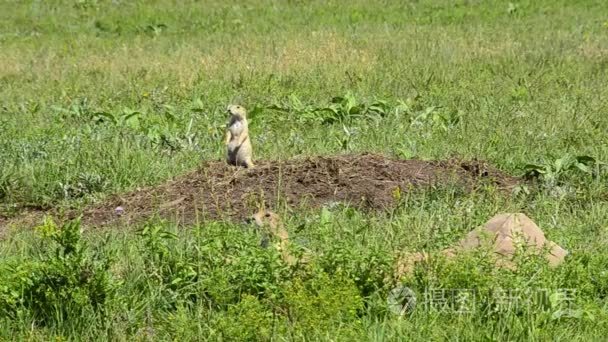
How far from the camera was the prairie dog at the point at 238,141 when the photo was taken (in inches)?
316

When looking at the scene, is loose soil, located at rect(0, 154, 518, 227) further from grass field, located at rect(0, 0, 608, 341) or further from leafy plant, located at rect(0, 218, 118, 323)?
leafy plant, located at rect(0, 218, 118, 323)

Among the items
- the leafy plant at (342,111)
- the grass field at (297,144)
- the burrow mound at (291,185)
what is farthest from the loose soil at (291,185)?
the leafy plant at (342,111)

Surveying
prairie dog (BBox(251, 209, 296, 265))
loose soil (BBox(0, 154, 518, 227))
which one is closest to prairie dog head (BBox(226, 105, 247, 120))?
loose soil (BBox(0, 154, 518, 227))

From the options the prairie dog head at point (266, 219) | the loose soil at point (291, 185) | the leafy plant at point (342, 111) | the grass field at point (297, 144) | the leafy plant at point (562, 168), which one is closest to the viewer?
the grass field at point (297, 144)

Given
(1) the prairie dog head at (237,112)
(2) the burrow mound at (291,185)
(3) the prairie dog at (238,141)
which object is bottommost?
(2) the burrow mound at (291,185)

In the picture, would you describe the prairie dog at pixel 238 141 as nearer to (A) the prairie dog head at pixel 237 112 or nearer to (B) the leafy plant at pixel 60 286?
(A) the prairie dog head at pixel 237 112

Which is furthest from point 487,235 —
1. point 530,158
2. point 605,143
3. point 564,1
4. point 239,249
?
point 564,1

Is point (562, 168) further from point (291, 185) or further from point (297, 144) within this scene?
point (297, 144)

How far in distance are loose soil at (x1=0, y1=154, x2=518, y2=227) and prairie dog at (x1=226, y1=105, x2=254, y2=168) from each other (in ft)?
0.30

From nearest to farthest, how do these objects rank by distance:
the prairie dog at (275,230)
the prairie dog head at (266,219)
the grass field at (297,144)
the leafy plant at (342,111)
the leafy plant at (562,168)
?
the grass field at (297,144)
the prairie dog at (275,230)
the prairie dog head at (266,219)
the leafy plant at (562,168)
the leafy plant at (342,111)

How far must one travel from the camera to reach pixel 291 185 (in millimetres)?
7762

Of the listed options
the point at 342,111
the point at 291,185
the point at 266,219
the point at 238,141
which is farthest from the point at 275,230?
the point at 342,111

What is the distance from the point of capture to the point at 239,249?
18.0 ft

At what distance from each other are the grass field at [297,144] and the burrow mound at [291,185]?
31 centimetres
